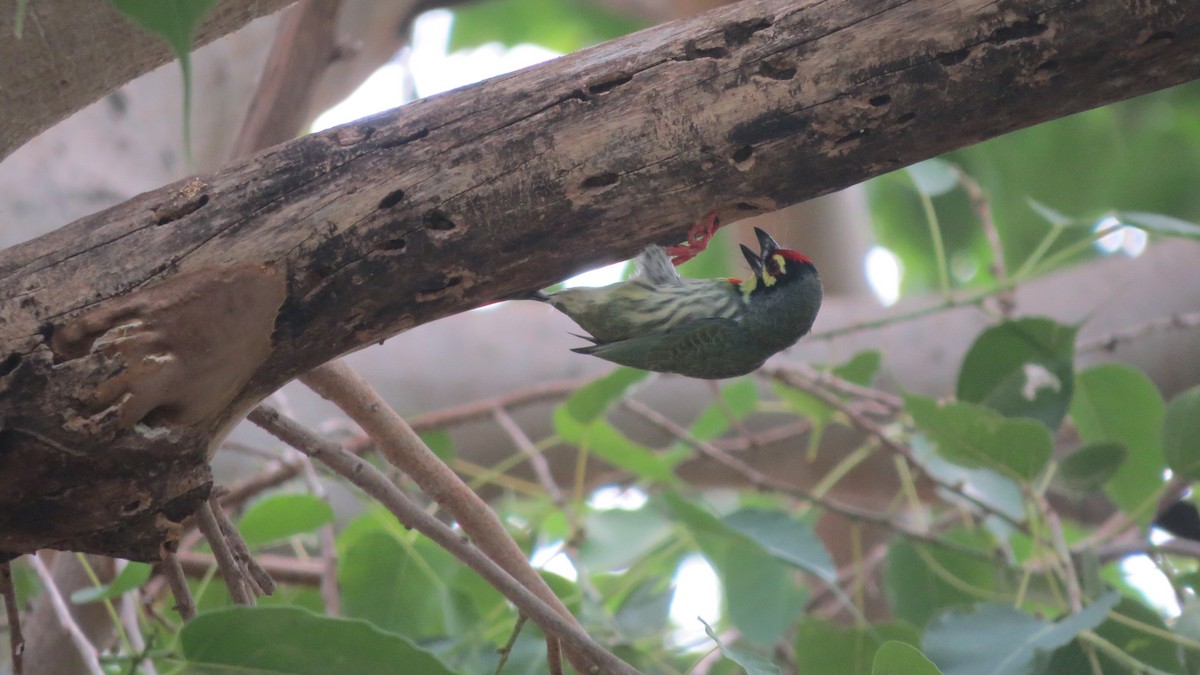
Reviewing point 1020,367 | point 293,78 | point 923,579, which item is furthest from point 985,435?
point 293,78

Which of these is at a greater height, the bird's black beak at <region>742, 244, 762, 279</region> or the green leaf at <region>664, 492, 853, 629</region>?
the bird's black beak at <region>742, 244, 762, 279</region>

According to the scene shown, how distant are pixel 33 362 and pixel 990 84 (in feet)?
4.92

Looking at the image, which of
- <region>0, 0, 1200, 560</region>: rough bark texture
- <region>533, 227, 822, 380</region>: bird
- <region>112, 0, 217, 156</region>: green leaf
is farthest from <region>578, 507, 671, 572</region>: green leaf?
<region>112, 0, 217, 156</region>: green leaf

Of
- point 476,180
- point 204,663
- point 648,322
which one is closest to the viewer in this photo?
point 204,663

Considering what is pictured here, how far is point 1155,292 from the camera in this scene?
4266 millimetres

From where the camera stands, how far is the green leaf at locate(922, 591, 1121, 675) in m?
1.91

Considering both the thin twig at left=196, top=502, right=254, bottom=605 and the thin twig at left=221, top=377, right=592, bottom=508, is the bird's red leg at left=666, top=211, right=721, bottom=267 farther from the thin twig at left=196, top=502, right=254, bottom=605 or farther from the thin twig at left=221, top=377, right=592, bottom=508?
the thin twig at left=196, top=502, right=254, bottom=605

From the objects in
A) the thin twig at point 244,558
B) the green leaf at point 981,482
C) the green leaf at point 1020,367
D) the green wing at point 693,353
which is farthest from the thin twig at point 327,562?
the green leaf at point 1020,367

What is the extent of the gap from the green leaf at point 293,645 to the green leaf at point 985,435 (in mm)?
1337

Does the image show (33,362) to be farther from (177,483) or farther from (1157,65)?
(1157,65)

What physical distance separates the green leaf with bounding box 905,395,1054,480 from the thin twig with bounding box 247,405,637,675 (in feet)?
3.44

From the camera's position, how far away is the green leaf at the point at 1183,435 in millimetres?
2330

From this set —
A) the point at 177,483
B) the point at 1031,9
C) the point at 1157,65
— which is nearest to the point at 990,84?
the point at 1031,9

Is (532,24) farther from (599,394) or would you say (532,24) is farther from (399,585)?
(399,585)
